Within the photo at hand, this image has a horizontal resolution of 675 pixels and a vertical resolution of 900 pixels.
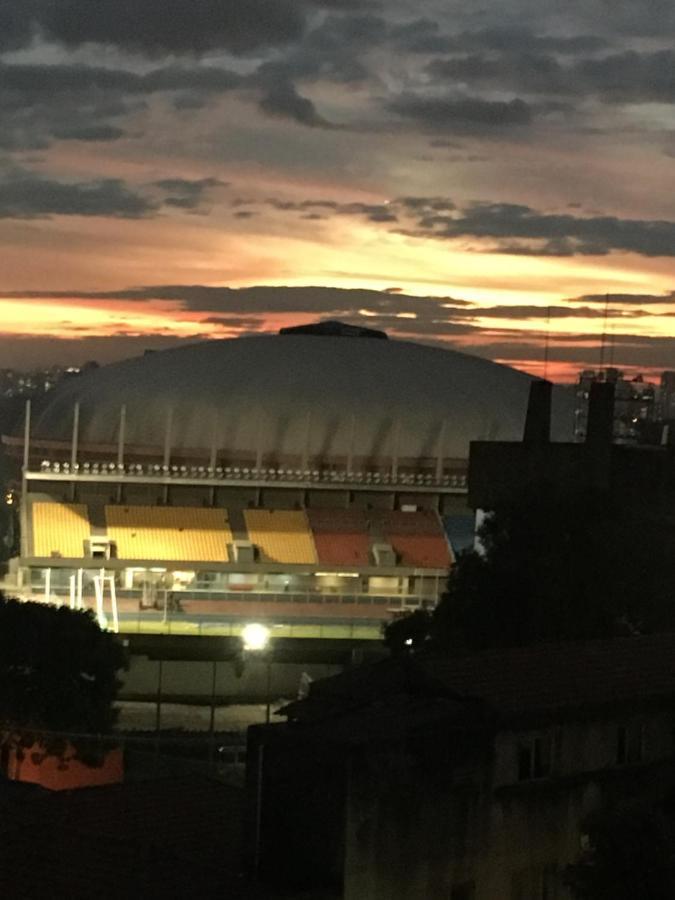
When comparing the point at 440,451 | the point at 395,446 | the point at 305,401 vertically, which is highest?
the point at 305,401

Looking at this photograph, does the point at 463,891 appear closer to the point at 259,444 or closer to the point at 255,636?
the point at 255,636

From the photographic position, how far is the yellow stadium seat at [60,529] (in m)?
71.4

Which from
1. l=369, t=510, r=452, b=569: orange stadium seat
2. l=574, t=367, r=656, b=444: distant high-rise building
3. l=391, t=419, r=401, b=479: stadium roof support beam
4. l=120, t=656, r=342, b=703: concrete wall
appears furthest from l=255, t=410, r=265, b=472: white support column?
l=120, t=656, r=342, b=703: concrete wall

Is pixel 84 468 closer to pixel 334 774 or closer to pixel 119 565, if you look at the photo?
pixel 119 565

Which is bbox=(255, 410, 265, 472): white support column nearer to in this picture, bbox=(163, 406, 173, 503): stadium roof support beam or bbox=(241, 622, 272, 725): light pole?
bbox=(163, 406, 173, 503): stadium roof support beam

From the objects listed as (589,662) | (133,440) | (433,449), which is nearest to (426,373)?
(433,449)

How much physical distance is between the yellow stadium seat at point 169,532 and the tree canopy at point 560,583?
34.0 m

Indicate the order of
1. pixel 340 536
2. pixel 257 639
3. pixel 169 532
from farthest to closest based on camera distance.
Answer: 1. pixel 340 536
2. pixel 169 532
3. pixel 257 639

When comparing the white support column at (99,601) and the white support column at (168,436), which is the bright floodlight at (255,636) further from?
the white support column at (168,436)

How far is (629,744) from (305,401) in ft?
223

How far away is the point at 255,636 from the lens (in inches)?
2341

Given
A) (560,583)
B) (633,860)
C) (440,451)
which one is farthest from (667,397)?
(633,860)

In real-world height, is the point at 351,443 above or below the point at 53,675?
above

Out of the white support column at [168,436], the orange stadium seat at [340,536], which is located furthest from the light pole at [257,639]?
the white support column at [168,436]
